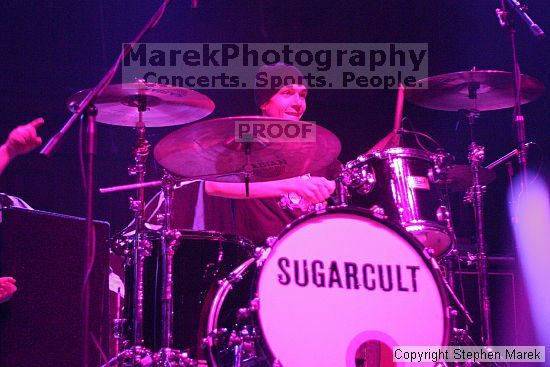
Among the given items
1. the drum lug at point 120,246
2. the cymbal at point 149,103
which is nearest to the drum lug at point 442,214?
the cymbal at point 149,103

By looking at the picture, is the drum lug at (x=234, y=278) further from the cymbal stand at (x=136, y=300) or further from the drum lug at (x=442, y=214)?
the drum lug at (x=442, y=214)

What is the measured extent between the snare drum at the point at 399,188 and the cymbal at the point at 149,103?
99cm

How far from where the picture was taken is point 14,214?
9.37 feet

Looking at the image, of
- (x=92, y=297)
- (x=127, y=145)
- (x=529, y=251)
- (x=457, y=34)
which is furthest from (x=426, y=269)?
(x=457, y=34)

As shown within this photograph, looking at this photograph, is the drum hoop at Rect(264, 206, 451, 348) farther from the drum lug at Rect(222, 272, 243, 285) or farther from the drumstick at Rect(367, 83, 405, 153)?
the drumstick at Rect(367, 83, 405, 153)

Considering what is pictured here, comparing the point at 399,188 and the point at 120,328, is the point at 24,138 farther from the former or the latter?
the point at 399,188

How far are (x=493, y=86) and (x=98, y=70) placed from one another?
9.22ft

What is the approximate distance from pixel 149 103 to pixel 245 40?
1642 millimetres

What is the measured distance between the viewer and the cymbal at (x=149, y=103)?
329cm

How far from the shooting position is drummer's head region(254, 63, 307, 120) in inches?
151

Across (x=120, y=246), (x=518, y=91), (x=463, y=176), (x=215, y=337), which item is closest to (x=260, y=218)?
(x=120, y=246)

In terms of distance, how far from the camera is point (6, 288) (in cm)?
266

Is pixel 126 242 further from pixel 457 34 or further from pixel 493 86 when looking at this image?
pixel 457 34

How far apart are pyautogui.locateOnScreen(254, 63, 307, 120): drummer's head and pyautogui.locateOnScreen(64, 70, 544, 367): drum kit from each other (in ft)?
1.53
